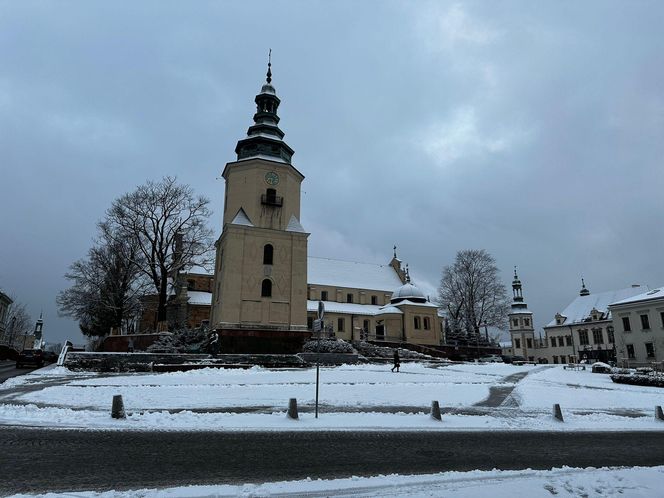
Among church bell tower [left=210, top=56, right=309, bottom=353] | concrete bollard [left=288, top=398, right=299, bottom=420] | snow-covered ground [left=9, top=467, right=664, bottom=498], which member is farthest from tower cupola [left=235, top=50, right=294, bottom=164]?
snow-covered ground [left=9, top=467, right=664, bottom=498]

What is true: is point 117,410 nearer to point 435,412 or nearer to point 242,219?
point 435,412

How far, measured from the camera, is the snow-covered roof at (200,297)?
50.7m

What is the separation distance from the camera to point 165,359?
27.5 m

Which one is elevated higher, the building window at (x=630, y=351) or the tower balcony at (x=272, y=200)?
the tower balcony at (x=272, y=200)

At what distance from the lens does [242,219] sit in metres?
39.0

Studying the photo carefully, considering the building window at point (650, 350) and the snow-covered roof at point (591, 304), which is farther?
the snow-covered roof at point (591, 304)

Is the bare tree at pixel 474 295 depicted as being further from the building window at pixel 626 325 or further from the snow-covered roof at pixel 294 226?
the snow-covered roof at pixel 294 226

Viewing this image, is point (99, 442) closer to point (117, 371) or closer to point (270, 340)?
point (117, 371)

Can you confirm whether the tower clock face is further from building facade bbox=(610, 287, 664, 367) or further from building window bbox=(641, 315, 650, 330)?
building window bbox=(641, 315, 650, 330)

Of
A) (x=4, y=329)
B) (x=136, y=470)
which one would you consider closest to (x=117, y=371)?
(x=136, y=470)

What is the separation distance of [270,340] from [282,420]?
956 inches

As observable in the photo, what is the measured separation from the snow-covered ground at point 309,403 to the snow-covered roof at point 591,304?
57019 millimetres

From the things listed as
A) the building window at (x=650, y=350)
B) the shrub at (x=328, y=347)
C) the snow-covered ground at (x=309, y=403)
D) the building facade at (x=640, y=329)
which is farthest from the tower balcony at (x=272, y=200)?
the building window at (x=650, y=350)

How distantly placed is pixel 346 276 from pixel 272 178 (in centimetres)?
2680
